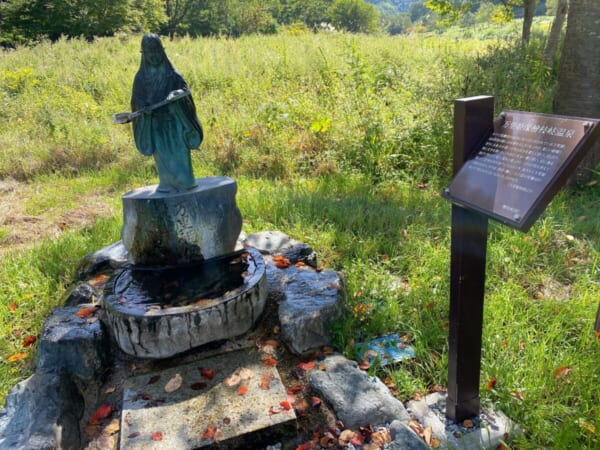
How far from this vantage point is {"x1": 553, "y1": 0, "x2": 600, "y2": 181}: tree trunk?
15.9ft

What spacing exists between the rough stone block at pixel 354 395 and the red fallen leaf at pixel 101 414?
120 centimetres

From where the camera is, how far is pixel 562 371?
96.2 inches

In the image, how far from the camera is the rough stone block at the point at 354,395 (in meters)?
2.36

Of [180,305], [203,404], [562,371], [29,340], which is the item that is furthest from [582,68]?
[29,340]

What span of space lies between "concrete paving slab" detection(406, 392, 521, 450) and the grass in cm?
9

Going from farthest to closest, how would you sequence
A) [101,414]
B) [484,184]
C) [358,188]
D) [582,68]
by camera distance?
[358,188]
[582,68]
[101,414]
[484,184]

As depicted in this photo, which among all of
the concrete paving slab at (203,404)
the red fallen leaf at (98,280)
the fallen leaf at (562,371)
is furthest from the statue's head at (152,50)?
the fallen leaf at (562,371)

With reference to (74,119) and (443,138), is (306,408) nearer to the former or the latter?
(443,138)

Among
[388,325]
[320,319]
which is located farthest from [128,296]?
[388,325]

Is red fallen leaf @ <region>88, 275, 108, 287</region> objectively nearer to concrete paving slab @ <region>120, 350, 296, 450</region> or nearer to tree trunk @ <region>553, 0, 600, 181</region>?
concrete paving slab @ <region>120, 350, 296, 450</region>

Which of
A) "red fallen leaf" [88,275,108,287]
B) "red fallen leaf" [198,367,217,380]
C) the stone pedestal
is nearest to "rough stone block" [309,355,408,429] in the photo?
"red fallen leaf" [198,367,217,380]

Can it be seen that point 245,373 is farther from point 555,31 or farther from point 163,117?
point 555,31

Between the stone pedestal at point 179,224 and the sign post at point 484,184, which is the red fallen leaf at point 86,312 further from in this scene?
the sign post at point 484,184

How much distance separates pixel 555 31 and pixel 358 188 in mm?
5398
